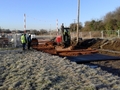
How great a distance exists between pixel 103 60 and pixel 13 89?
10.0 metres

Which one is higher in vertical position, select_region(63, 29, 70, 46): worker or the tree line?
the tree line

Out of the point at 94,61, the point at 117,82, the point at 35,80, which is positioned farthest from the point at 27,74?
the point at 94,61

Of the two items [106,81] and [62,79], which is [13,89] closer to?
[62,79]

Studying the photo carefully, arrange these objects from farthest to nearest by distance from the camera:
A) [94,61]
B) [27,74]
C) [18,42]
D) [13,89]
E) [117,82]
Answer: [18,42] < [94,61] < [27,74] < [117,82] < [13,89]

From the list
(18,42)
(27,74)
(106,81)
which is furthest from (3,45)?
(106,81)

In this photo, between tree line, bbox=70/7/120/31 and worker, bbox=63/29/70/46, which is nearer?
worker, bbox=63/29/70/46

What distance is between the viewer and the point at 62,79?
7484 millimetres

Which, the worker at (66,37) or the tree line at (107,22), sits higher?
the tree line at (107,22)

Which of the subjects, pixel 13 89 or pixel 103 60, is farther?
pixel 103 60

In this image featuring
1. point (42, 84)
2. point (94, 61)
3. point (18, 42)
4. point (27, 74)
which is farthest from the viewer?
point (18, 42)

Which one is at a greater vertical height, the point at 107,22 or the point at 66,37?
the point at 107,22

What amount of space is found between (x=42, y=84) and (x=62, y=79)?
3.01 ft

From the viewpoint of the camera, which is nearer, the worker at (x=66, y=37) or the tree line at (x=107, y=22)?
the worker at (x=66, y=37)

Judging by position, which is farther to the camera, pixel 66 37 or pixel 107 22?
pixel 107 22
